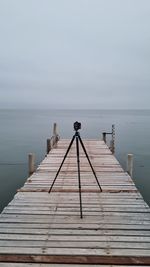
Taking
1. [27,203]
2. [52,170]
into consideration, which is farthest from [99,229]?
[52,170]

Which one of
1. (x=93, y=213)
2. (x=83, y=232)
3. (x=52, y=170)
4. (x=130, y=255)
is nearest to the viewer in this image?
(x=130, y=255)

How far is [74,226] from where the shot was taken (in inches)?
261

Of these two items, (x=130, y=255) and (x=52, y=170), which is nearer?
(x=130, y=255)

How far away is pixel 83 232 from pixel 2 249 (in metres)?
1.69

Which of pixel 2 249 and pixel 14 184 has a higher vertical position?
pixel 2 249

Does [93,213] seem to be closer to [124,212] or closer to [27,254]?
[124,212]

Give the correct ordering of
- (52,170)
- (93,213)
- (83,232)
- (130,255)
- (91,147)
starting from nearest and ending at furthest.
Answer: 1. (130,255)
2. (83,232)
3. (93,213)
4. (52,170)
5. (91,147)

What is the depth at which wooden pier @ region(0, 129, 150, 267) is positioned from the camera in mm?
5371

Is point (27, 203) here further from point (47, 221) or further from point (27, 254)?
point (27, 254)

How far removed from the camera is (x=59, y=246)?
5.76 metres

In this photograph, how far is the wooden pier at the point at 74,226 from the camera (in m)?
5.37

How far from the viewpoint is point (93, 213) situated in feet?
24.4

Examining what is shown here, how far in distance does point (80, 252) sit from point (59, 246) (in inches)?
18.1

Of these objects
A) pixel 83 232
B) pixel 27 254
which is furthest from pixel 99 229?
pixel 27 254
